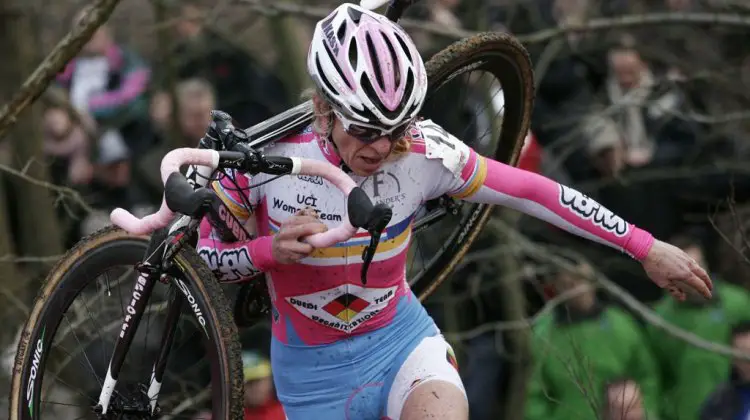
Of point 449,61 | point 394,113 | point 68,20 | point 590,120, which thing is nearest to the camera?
point 394,113

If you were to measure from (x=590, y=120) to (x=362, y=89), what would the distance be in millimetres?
5195

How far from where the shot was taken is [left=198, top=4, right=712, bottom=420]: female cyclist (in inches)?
221

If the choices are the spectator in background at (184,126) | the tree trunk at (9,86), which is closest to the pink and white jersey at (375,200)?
the tree trunk at (9,86)

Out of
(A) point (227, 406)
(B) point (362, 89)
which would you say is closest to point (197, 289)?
(A) point (227, 406)

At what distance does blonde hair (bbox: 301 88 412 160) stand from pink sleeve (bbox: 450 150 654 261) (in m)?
0.30

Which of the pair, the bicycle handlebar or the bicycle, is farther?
the bicycle

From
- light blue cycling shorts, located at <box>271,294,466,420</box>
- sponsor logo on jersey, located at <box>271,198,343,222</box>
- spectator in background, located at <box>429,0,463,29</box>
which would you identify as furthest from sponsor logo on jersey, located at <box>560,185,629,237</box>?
spectator in background, located at <box>429,0,463,29</box>

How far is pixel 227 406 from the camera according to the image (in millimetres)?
5250

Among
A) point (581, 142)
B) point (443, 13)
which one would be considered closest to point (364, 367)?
point (581, 142)

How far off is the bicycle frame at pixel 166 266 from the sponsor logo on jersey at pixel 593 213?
106cm

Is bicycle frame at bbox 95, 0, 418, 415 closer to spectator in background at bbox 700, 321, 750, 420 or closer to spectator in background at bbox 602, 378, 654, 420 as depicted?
spectator in background at bbox 602, 378, 654, 420

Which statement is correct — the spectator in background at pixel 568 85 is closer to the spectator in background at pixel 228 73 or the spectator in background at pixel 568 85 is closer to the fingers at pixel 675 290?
the spectator in background at pixel 228 73

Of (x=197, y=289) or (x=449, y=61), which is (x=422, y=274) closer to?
(x=449, y=61)

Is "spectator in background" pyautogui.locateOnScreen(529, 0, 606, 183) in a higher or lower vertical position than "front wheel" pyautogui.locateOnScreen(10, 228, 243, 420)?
higher
